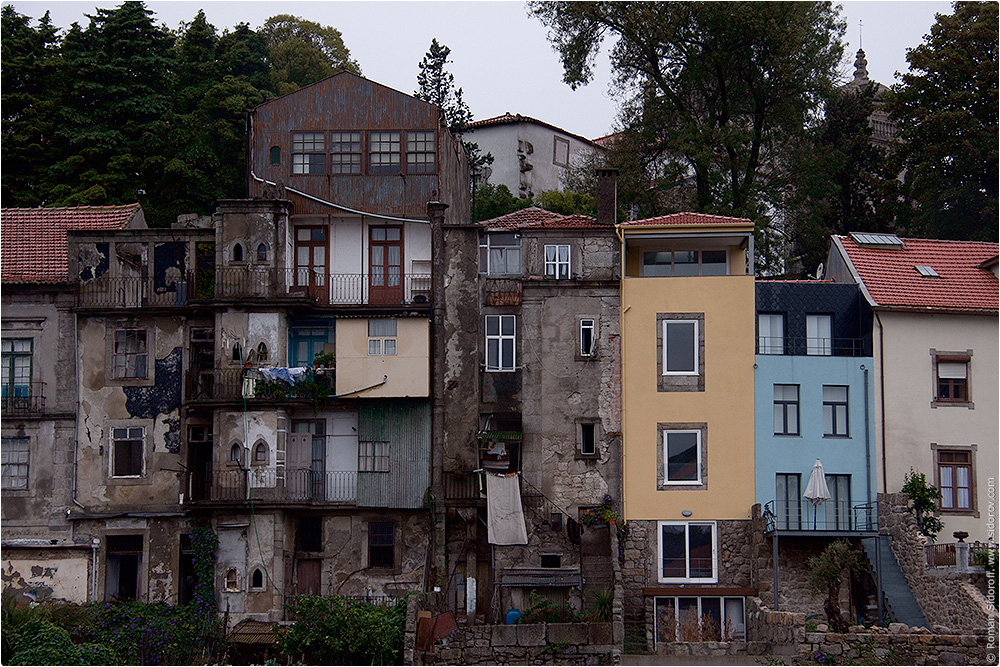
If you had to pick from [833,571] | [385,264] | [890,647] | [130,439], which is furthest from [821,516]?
[130,439]

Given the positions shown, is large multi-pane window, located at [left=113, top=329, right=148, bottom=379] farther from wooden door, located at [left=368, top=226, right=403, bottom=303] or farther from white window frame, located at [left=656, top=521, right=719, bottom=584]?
white window frame, located at [left=656, top=521, right=719, bottom=584]

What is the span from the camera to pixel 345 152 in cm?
4250

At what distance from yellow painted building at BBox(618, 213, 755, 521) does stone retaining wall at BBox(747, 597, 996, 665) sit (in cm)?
599

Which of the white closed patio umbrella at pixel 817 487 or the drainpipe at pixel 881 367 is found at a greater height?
the drainpipe at pixel 881 367

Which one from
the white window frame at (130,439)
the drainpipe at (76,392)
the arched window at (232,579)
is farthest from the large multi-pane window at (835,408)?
the drainpipe at (76,392)

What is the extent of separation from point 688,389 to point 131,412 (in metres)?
16.6

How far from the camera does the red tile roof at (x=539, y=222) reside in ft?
135

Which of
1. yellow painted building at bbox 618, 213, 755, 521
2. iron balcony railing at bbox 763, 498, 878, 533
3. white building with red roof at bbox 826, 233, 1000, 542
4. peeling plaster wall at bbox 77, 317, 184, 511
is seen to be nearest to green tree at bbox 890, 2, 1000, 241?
white building with red roof at bbox 826, 233, 1000, 542

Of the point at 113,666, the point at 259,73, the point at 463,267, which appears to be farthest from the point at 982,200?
the point at 113,666

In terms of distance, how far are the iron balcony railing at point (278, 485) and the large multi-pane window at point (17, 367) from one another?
5975mm

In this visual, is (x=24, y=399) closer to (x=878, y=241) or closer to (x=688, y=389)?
(x=688, y=389)

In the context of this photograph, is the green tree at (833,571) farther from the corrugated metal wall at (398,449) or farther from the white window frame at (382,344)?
the white window frame at (382,344)

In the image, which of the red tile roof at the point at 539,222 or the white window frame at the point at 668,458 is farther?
the red tile roof at the point at 539,222

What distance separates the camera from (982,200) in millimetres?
49844
